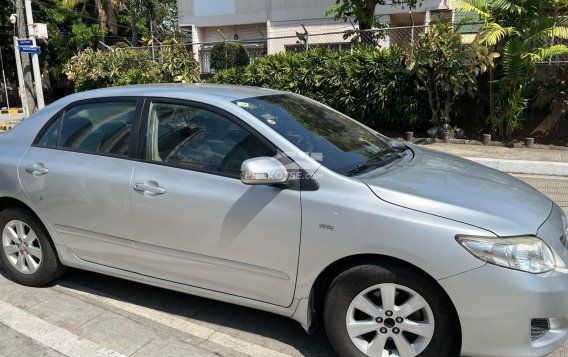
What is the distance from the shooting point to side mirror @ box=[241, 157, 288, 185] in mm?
2758

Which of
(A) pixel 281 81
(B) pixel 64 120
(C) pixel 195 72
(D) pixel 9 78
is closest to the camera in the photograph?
(B) pixel 64 120

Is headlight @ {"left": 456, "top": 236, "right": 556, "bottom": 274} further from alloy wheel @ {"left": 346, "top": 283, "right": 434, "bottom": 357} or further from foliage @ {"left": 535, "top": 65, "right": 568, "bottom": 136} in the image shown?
foliage @ {"left": 535, "top": 65, "right": 568, "bottom": 136}

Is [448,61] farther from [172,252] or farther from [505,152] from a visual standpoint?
[172,252]

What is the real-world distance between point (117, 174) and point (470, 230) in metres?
2.25

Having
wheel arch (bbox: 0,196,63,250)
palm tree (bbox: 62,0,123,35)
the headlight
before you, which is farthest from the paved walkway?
palm tree (bbox: 62,0,123,35)

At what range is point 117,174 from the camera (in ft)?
11.1

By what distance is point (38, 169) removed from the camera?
3.70 m

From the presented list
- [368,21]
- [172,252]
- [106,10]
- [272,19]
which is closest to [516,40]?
[368,21]

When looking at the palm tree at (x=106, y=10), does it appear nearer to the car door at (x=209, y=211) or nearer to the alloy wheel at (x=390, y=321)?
the car door at (x=209, y=211)

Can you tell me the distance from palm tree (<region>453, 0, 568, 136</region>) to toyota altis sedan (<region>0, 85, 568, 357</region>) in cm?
750

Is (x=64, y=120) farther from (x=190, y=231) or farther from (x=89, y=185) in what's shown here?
(x=190, y=231)

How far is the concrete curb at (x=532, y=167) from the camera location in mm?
8352

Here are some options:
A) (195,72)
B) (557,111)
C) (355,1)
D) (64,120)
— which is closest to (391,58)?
(355,1)

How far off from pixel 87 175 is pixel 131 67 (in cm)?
1527
